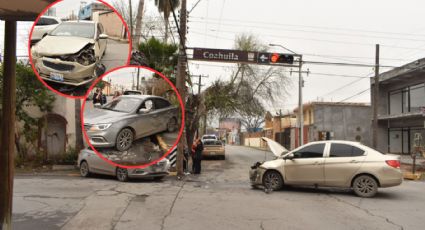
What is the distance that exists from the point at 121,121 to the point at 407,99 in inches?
1279

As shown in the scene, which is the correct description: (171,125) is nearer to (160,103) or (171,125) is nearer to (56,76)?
(160,103)

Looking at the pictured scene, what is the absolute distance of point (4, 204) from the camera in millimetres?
4473

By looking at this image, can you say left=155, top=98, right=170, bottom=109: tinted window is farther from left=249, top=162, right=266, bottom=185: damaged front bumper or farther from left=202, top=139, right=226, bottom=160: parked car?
left=202, top=139, right=226, bottom=160: parked car

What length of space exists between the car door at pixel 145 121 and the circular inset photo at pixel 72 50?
491 mm

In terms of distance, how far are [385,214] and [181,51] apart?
10032 millimetres

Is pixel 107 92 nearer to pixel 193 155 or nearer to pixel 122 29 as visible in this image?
pixel 122 29

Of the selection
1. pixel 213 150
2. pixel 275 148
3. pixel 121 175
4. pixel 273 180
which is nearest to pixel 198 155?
pixel 121 175

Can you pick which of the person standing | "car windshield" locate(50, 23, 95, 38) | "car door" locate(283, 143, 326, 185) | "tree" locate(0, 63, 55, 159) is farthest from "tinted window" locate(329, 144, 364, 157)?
"tree" locate(0, 63, 55, 159)

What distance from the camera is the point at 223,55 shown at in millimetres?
19641

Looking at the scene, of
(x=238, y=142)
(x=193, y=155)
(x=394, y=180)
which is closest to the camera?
(x=394, y=180)

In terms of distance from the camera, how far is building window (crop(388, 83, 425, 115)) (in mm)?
30156

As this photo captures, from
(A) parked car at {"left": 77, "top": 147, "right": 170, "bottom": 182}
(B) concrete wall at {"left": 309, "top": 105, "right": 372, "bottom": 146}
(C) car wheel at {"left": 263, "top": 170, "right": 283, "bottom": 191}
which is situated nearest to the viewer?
(C) car wheel at {"left": 263, "top": 170, "right": 283, "bottom": 191}

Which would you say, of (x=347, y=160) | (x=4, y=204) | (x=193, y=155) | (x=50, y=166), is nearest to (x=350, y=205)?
(x=347, y=160)

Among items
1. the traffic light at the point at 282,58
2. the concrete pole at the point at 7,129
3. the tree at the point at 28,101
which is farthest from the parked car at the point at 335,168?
the tree at the point at 28,101
